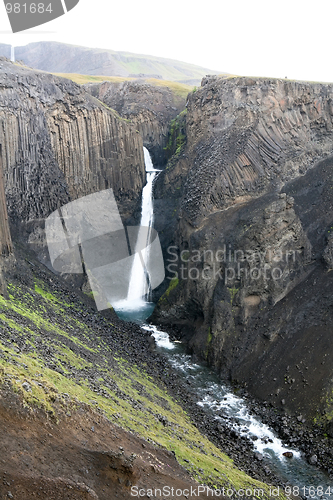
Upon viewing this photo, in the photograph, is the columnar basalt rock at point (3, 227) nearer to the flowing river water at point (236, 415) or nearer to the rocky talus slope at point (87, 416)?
the rocky talus slope at point (87, 416)

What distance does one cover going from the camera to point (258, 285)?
104ft

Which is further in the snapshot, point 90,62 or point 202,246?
point 90,62

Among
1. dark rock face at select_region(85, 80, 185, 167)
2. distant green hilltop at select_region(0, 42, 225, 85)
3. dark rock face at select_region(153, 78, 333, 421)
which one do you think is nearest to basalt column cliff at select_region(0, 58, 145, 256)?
dark rock face at select_region(85, 80, 185, 167)

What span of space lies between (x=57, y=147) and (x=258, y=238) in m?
19.6

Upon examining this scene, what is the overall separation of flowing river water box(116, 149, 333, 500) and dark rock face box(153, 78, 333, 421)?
1.34m

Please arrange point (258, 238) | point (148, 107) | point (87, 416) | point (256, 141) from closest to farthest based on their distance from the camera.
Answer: point (87, 416), point (258, 238), point (256, 141), point (148, 107)

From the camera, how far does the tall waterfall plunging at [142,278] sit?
4028 centimetres

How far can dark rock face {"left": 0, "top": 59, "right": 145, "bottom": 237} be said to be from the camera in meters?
35.0

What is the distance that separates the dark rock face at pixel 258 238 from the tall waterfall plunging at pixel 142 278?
3.07m

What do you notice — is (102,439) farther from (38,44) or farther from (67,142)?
(38,44)

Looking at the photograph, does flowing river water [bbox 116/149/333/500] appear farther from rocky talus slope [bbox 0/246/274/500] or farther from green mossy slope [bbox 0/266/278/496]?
green mossy slope [bbox 0/266/278/496]

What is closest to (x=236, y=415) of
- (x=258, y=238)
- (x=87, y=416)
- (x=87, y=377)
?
(x=87, y=377)

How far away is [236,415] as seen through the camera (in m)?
25.1

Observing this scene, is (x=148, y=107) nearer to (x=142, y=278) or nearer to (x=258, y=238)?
(x=142, y=278)
